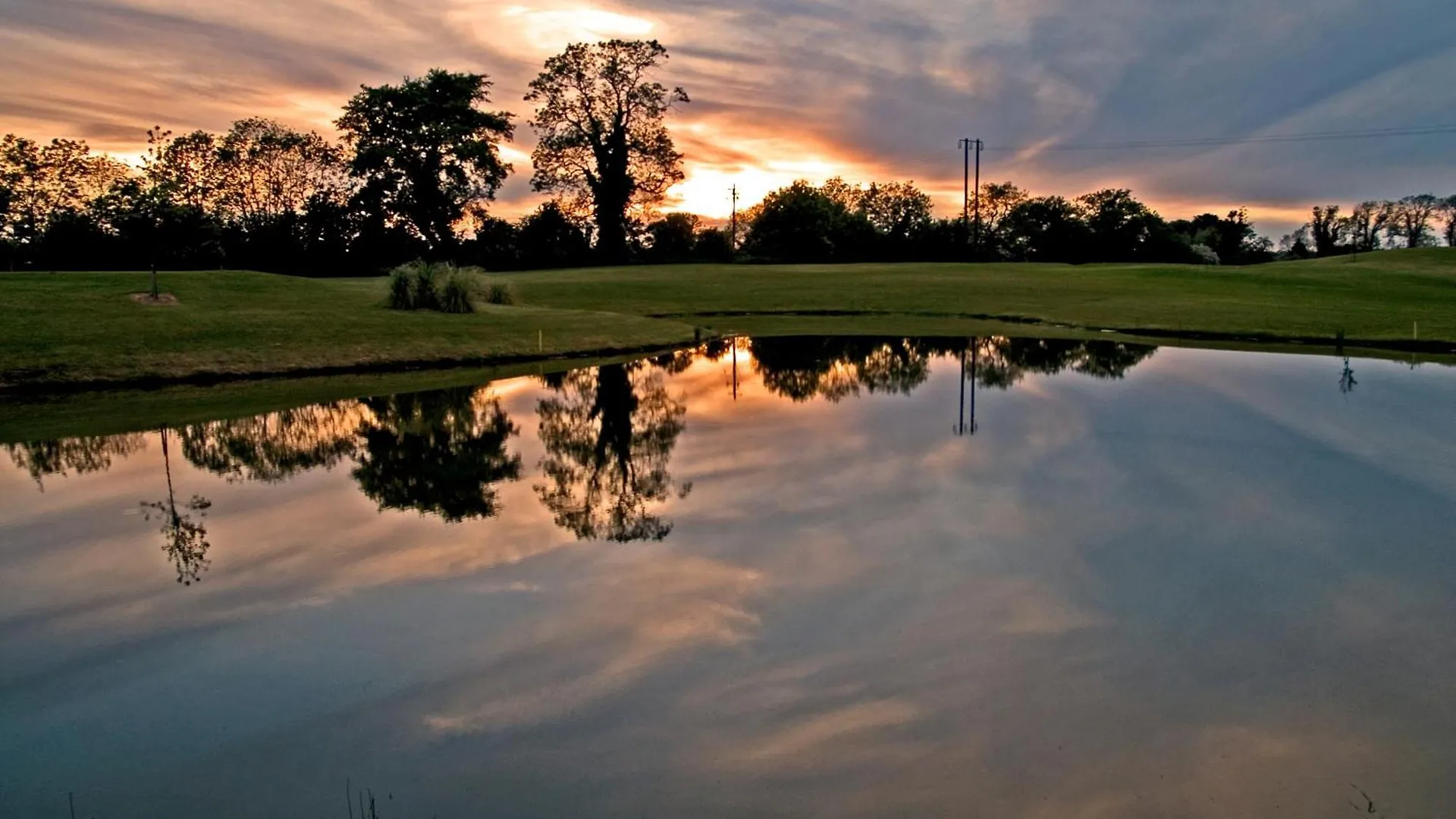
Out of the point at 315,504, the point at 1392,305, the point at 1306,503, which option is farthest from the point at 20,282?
the point at 1392,305

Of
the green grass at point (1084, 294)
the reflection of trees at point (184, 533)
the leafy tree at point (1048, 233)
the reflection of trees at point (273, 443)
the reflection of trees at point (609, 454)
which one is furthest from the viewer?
the leafy tree at point (1048, 233)

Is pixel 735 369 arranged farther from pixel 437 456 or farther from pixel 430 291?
pixel 430 291

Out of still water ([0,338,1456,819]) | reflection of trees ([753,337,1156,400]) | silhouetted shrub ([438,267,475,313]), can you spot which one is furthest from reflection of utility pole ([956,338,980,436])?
silhouetted shrub ([438,267,475,313])

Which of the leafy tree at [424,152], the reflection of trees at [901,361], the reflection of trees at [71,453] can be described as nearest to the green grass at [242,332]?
the reflection of trees at [901,361]

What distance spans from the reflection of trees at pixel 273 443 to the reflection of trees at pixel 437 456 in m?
0.51

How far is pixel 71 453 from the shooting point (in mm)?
16219

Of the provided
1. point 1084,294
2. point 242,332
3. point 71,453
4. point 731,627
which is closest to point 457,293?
point 242,332

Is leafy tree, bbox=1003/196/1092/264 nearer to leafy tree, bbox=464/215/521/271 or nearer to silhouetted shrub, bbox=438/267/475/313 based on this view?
leafy tree, bbox=464/215/521/271

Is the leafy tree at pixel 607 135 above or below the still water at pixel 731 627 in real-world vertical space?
above

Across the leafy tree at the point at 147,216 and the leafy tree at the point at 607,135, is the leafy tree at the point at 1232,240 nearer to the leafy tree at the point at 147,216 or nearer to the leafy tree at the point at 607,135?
the leafy tree at the point at 607,135

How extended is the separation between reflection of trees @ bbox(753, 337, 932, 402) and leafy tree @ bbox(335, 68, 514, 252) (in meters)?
49.1

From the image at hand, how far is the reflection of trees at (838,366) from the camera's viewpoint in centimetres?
2498

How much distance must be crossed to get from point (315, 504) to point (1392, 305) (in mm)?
52006

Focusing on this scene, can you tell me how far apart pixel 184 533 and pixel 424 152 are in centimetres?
7245
